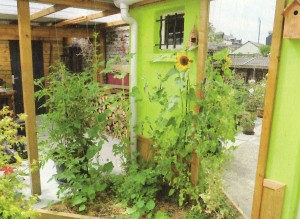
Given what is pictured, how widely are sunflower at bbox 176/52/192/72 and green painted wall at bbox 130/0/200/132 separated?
48 cm

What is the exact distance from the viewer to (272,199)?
2400 mm

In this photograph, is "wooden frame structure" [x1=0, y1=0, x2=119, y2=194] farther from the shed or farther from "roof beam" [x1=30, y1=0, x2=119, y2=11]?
the shed

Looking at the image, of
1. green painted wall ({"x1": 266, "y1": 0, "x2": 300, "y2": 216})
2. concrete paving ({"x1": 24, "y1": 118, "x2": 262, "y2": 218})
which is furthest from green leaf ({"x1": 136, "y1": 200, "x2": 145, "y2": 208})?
green painted wall ({"x1": 266, "y1": 0, "x2": 300, "y2": 216})

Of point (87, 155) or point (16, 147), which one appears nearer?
point (87, 155)

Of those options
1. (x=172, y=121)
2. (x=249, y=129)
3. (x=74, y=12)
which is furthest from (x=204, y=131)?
(x=249, y=129)

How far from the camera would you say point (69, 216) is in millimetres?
3156

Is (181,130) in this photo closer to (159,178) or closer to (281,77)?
(159,178)

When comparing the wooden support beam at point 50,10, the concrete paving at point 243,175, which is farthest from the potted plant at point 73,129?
the concrete paving at point 243,175

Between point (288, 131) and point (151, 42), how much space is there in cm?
234

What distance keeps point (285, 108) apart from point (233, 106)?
0.87 meters

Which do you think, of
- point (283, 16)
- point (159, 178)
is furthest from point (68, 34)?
point (283, 16)

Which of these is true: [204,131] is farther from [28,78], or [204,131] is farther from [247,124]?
[247,124]

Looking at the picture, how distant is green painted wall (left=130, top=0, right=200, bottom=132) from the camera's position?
3299 millimetres

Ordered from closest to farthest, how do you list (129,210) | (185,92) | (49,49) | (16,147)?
1. (185,92)
2. (129,210)
3. (16,147)
4. (49,49)
